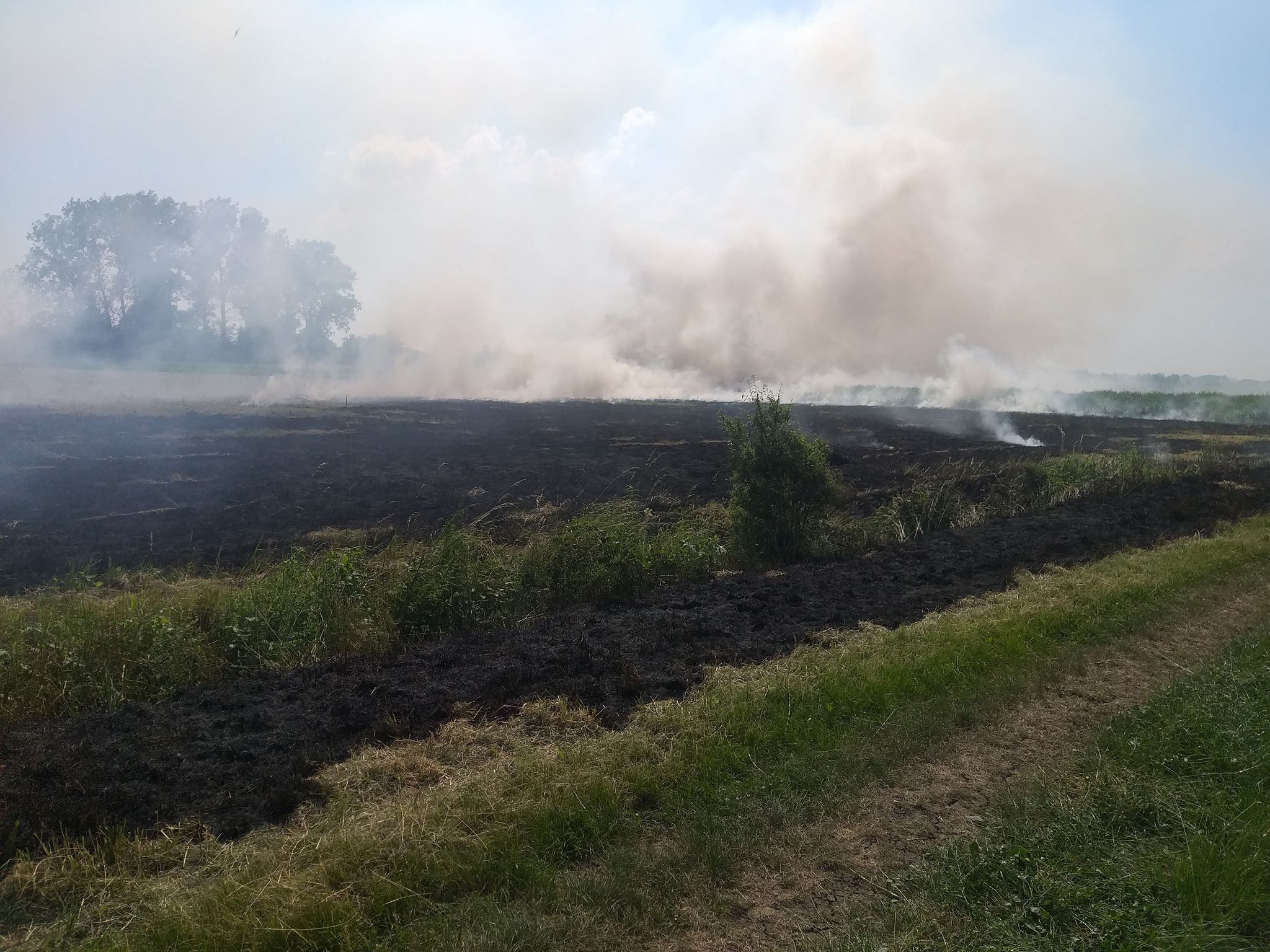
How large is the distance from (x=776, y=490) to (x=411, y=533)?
270 inches

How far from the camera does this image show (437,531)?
14000 millimetres

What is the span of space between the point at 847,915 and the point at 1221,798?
7.59 ft

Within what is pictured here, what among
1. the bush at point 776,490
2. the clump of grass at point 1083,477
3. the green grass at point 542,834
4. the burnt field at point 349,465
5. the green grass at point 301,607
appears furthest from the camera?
the clump of grass at point 1083,477

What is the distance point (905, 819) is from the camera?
176 inches

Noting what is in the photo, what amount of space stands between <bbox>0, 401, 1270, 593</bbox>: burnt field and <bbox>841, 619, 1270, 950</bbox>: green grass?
11.1 m

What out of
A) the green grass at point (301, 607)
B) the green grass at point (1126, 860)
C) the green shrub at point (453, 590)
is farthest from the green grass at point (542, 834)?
the green shrub at point (453, 590)

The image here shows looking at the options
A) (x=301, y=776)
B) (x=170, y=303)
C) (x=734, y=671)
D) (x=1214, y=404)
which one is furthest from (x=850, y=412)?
(x=170, y=303)

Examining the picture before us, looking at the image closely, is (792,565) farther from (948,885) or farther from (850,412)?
(850,412)

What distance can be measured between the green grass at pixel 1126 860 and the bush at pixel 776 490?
682 cm

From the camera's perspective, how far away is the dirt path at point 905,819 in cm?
364

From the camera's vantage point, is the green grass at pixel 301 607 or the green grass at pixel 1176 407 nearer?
the green grass at pixel 301 607

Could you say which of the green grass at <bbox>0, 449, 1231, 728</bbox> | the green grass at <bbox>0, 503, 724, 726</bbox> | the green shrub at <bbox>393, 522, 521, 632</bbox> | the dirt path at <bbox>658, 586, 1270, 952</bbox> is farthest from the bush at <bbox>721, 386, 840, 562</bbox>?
the dirt path at <bbox>658, 586, 1270, 952</bbox>

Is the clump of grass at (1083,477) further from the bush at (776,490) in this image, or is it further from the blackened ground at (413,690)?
the bush at (776,490)

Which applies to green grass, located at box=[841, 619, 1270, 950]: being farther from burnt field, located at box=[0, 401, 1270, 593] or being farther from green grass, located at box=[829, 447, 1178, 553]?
burnt field, located at box=[0, 401, 1270, 593]
